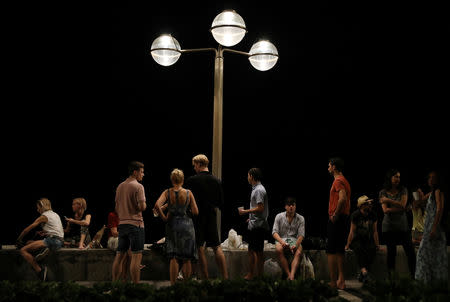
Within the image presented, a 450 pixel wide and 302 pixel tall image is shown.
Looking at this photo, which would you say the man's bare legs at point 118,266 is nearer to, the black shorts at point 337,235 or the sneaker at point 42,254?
the sneaker at point 42,254

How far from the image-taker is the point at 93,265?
958 centimetres

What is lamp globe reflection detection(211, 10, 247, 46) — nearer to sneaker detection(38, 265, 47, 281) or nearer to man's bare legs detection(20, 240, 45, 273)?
man's bare legs detection(20, 240, 45, 273)

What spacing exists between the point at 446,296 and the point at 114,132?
1667 cm

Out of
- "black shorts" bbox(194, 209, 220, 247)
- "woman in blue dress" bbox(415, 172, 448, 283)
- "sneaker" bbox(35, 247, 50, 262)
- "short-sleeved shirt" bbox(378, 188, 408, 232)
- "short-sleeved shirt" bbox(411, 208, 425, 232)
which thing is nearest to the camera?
"woman in blue dress" bbox(415, 172, 448, 283)

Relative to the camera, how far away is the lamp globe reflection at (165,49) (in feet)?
33.4

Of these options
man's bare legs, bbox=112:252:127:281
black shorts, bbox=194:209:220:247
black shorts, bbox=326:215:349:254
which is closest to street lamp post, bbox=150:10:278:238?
black shorts, bbox=194:209:220:247

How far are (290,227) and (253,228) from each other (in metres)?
0.90

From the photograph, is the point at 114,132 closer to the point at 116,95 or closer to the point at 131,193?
the point at 116,95

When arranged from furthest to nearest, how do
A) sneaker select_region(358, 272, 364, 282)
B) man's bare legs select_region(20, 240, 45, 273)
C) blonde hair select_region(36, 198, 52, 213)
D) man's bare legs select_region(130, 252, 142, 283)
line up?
1. blonde hair select_region(36, 198, 52, 213)
2. sneaker select_region(358, 272, 364, 282)
3. man's bare legs select_region(20, 240, 45, 273)
4. man's bare legs select_region(130, 252, 142, 283)

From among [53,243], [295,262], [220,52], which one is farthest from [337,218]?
[53,243]

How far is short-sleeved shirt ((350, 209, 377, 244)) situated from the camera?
9.52 meters

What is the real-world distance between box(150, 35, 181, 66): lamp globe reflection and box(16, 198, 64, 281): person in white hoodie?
3.22 m

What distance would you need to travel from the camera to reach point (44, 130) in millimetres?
18984

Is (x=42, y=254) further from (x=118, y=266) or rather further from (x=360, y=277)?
(x=360, y=277)
